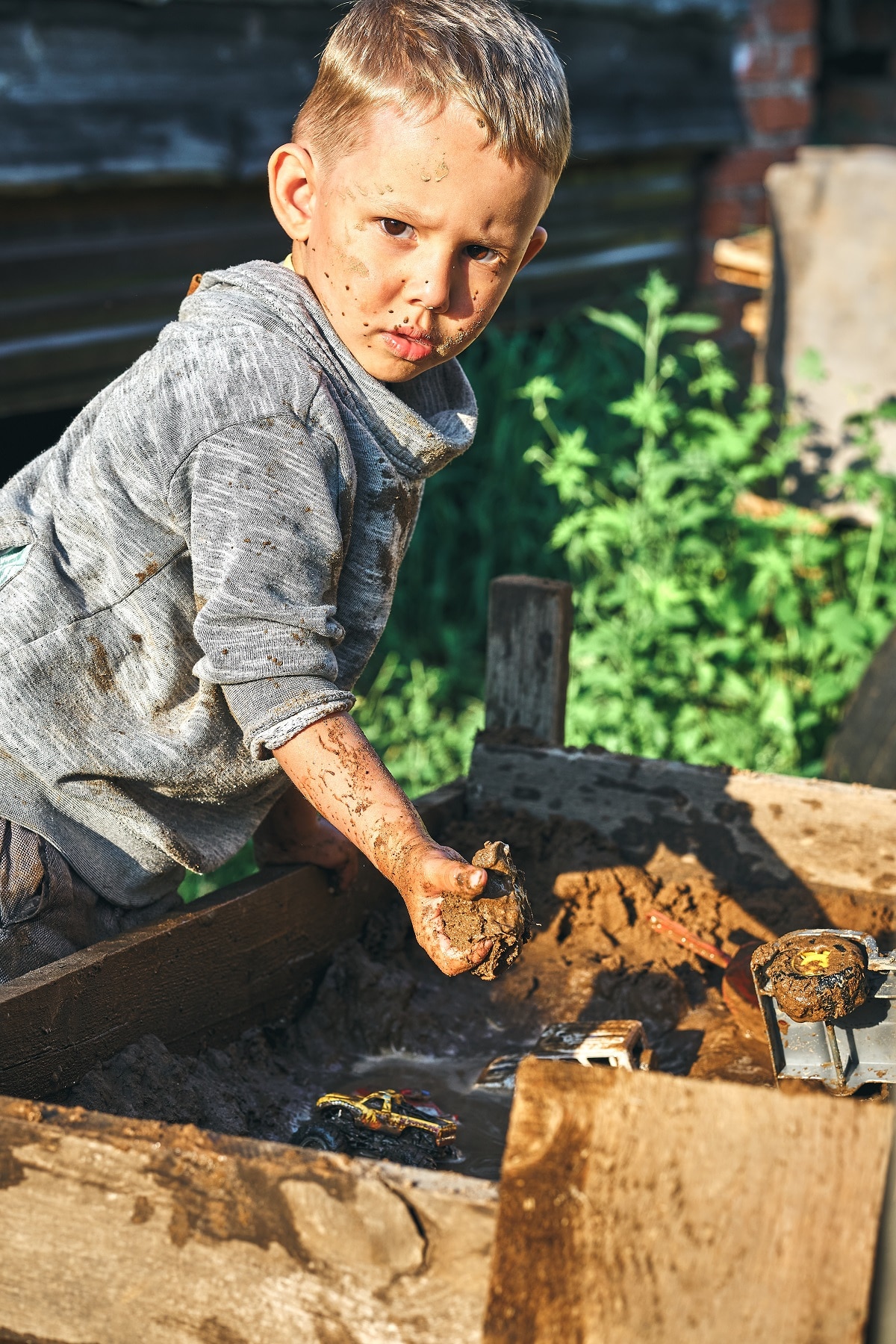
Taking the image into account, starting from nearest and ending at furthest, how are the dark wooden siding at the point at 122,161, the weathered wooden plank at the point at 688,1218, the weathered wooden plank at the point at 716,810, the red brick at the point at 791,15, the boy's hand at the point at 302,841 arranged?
the weathered wooden plank at the point at 688,1218
the boy's hand at the point at 302,841
the weathered wooden plank at the point at 716,810
the dark wooden siding at the point at 122,161
the red brick at the point at 791,15

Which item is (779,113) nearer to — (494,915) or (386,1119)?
(386,1119)

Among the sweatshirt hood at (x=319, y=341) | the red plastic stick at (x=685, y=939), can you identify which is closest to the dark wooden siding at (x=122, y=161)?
the sweatshirt hood at (x=319, y=341)

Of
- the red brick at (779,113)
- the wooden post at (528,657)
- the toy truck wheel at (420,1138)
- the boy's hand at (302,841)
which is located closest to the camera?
the toy truck wheel at (420,1138)

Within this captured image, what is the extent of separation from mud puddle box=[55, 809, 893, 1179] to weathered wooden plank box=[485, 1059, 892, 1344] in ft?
2.50

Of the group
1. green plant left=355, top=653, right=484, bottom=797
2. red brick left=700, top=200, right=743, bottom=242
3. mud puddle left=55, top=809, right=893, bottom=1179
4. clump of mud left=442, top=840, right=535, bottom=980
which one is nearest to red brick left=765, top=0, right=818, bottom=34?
red brick left=700, top=200, right=743, bottom=242

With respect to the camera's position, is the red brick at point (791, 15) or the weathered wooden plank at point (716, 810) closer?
the weathered wooden plank at point (716, 810)

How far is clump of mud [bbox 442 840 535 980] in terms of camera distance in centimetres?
134

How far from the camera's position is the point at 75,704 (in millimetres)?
1725

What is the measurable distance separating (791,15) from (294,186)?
495 cm

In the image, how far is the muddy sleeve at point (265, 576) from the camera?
147cm

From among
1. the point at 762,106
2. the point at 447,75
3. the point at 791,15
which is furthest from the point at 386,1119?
the point at 791,15

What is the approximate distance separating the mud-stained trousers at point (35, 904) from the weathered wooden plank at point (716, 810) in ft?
2.83

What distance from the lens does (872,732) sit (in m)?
3.57

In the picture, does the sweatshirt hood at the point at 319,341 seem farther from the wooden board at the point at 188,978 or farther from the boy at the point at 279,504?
the wooden board at the point at 188,978
